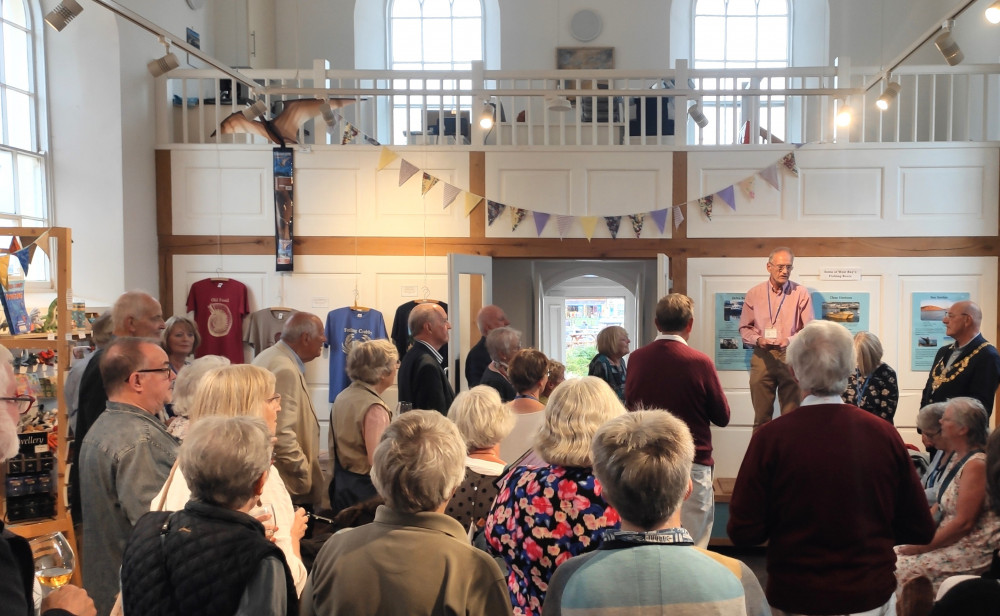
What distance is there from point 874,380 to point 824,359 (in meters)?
2.80

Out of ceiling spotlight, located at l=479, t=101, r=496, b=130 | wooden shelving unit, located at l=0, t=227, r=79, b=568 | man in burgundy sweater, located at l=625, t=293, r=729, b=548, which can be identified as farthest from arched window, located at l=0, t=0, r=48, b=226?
man in burgundy sweater, located at l=625, t=293, r=729, b=548

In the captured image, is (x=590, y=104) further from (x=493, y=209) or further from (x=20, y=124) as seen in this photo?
(x=20, y=124)

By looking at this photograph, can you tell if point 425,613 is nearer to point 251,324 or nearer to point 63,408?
point 63,408

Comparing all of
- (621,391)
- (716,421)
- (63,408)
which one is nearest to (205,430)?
(63,408)

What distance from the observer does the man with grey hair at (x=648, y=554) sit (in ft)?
4.54

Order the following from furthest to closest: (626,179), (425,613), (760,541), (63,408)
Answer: (626,179) < (63,408) < (760,541) < (425,613)

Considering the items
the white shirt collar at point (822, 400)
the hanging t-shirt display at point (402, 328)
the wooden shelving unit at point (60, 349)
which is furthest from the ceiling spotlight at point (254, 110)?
the white shirt collar at point (822, 400)

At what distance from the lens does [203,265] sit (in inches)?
258

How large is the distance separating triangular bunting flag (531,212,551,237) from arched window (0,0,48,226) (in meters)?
3.84

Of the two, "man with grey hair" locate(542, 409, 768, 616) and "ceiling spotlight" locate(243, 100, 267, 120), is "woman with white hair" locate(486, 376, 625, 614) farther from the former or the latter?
"ceiling spotlight" locate(243, 100, 267, 120)

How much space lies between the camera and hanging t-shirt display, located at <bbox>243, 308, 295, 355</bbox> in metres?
6.43

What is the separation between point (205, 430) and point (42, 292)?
4.80 meters

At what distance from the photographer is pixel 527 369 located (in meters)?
3.16

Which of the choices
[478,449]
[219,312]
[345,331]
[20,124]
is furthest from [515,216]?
[478,449]
